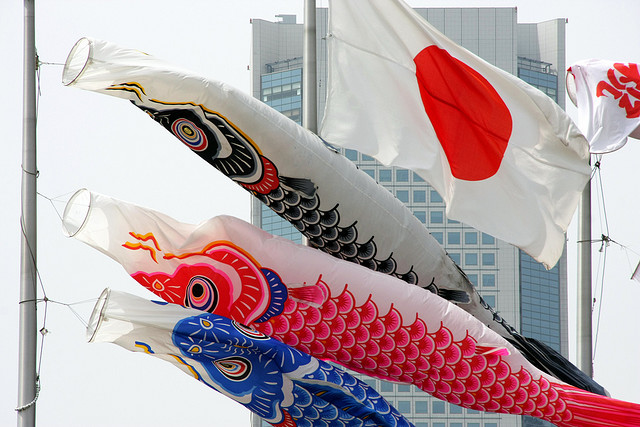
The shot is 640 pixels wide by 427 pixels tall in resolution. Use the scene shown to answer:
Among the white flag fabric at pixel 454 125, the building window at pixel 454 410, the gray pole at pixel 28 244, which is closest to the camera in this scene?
the gray pole at pixel 28 244

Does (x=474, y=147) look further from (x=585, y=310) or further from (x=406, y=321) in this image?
(x=585, y=310)

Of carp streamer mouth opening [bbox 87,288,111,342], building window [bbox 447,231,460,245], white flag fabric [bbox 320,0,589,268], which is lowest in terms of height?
building window [bbox 447,231,460,245]

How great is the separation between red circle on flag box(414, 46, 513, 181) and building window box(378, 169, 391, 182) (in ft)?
217

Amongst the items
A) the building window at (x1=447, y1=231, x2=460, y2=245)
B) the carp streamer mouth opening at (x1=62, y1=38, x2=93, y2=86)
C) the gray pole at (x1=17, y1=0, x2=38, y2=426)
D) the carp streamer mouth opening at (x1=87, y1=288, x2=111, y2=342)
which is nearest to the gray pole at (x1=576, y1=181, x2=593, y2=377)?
the carp streamer mouth opening at (x1=87, y1=288, x2=111, y2=342)

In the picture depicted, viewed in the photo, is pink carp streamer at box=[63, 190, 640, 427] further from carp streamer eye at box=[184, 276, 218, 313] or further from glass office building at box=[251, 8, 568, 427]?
glass office building at box=[251, 8, 568, 427]

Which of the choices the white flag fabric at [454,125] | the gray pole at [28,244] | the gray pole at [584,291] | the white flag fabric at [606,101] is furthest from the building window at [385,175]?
the gray pole at [28,244]

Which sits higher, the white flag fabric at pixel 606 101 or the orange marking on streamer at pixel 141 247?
the white flag fabric at pixel 606 101

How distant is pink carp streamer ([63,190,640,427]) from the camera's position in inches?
338

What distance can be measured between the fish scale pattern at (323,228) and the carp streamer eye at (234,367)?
1.19m

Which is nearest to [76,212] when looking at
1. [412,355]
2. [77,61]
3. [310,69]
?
[77,61]

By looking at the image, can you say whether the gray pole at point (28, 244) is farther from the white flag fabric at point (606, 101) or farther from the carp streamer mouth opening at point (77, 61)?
the white flag fabric at point (606, 101)

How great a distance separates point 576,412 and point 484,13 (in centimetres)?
7373

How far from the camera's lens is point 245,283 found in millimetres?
8570

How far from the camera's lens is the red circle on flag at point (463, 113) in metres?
9.50
